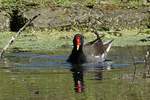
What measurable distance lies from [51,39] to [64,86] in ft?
25.1

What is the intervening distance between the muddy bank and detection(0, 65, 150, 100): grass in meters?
7.60

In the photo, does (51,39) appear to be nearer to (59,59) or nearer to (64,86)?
(59,59)

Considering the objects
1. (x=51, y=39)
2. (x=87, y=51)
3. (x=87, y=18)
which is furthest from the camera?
(x=87, y=18)

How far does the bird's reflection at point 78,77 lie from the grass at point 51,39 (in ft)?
8.59

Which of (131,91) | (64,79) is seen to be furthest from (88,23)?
(131,91)

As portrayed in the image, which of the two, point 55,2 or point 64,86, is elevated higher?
point 55,2

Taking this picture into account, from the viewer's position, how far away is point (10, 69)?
1349cm

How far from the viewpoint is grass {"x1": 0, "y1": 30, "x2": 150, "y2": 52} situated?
17109 mm

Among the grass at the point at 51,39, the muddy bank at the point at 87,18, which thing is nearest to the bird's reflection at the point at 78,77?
the grass at the point at 51,39

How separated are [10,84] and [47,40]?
23.7ft

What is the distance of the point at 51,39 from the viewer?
18484mm

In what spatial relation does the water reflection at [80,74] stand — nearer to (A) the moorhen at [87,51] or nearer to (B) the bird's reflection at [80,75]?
(B) the bird's reflection at [80,75]

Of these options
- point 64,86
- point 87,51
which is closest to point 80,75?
point 64,86

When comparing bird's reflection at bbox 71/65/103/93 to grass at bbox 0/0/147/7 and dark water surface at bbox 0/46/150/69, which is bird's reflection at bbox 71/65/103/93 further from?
grass at bbox 0/0/147/7
